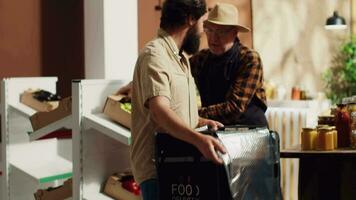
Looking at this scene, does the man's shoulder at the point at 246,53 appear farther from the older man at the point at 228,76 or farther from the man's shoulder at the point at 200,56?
the man's shoulder at the point at 200,56

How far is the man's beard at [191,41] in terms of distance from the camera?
8.04ft

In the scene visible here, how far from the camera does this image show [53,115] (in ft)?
11.3

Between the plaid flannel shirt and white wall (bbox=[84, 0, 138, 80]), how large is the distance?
1.50m

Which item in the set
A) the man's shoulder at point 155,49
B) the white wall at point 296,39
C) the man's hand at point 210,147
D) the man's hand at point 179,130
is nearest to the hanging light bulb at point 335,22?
the white wall at point 296,39

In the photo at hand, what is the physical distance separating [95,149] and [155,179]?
3.09ft

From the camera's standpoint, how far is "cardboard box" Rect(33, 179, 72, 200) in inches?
134

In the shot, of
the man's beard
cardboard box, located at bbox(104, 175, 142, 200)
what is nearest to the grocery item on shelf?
cardboard box, located at bbox(104, 175, 142, 200)

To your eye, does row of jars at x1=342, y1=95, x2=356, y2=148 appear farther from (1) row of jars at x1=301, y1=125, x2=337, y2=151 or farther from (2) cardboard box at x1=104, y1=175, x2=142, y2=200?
(2) cardboard box at x1=104, y1=175, x2=142, y2=200

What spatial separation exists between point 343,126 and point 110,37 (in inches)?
78.7

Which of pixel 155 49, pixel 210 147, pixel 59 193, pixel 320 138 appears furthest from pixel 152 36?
pixel 210 147

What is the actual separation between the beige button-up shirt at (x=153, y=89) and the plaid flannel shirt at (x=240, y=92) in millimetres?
666

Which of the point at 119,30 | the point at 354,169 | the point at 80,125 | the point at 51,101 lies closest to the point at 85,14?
the point at 119,30

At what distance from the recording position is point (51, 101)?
3.80 meters

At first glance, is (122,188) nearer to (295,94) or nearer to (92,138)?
(92,138)
